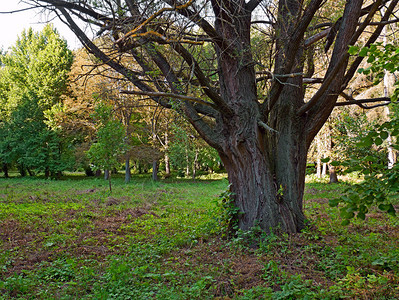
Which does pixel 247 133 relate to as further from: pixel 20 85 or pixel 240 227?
pixel 20 85

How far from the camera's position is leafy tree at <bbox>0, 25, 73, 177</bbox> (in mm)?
25156

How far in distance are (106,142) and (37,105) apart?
16171mm

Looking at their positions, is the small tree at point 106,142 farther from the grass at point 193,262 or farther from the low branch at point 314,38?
the low branch at point 314,38

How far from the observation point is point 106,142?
13.1 m

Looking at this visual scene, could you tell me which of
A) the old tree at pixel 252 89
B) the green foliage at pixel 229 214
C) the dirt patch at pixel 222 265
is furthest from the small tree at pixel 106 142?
the dirt patch at pixel 222 265

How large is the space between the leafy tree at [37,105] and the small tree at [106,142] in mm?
13557

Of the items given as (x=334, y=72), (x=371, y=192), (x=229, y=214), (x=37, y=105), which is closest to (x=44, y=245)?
(x=229, y=214)

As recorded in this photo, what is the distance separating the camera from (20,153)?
86.4 feet

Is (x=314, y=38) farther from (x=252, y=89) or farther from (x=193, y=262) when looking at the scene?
(x=193, y=262)

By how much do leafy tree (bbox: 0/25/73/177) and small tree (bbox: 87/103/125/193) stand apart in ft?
44.5

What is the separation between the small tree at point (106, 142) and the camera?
42.4ft

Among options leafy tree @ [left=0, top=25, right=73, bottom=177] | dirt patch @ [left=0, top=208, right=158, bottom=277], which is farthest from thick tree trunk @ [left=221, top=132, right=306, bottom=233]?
leafy tree @ [left=0, top=25, right=73, bottom=177]

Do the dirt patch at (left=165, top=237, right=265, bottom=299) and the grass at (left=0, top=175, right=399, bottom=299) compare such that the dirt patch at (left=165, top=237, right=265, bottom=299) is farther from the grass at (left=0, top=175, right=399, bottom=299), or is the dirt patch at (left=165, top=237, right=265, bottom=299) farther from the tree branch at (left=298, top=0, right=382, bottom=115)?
the tree branch at (left=298, top=0, right=382, bottom=115)

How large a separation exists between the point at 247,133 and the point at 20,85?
28.3m
